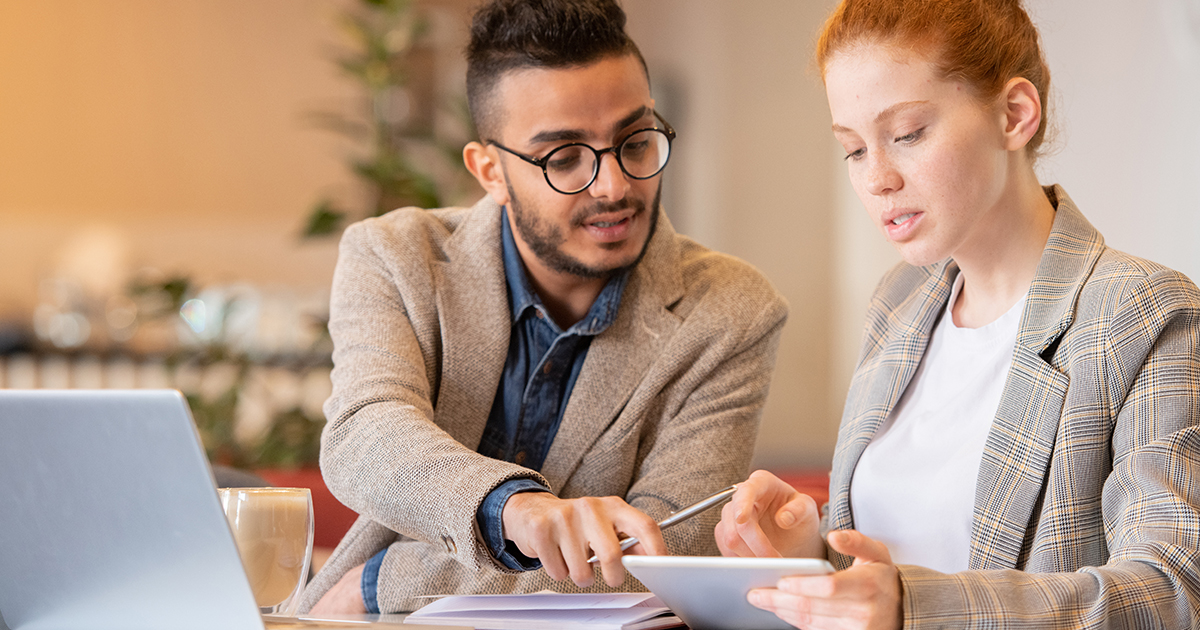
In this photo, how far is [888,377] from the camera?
47.7 inches

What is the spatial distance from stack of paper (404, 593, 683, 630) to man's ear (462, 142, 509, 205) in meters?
0.77

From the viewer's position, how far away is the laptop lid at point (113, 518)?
2.24 ft

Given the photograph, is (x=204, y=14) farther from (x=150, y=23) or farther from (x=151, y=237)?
(x=151, y=237)

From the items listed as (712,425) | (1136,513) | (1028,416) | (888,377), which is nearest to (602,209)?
(712,425)

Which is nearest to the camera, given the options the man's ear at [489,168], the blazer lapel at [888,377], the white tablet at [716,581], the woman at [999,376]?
the white tablet at [716,581]

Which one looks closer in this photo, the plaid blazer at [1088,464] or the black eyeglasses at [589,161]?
the plaid blazer at [1088,464]

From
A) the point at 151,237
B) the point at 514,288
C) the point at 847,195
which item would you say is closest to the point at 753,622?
the point at 514,288

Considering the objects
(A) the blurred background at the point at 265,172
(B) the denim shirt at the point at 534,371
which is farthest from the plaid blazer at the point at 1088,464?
(A) the blurred background at the point at 265,172

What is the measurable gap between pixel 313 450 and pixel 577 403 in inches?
67.9

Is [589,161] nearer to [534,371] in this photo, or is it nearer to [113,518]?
[534,371]

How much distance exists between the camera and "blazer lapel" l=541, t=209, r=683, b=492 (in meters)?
1.47

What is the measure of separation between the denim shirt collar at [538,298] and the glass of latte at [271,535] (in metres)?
0.63

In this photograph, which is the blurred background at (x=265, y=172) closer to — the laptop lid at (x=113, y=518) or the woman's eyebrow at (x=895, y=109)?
the woman's eyebrow at (x=895, y=109)

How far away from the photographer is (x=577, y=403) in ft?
4.86
